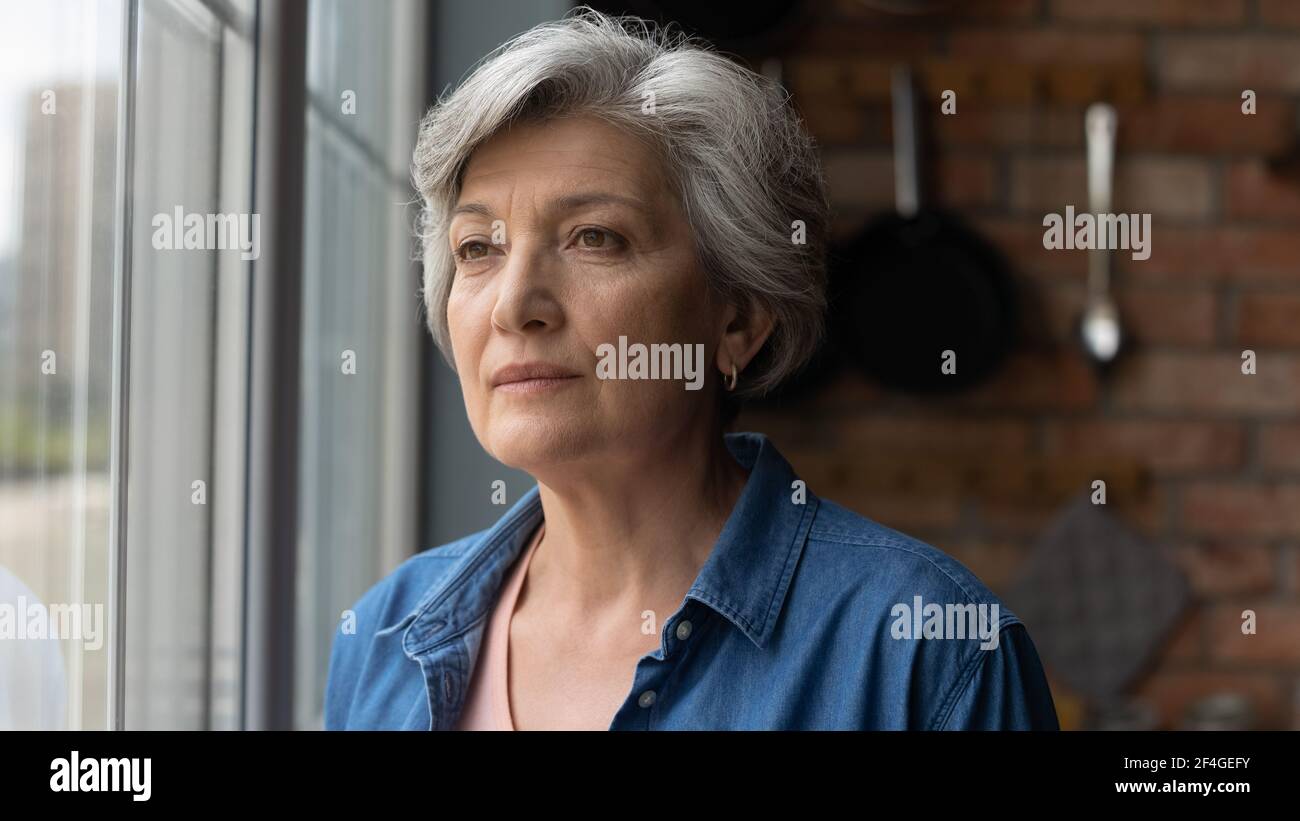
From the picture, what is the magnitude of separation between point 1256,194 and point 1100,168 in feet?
0.54

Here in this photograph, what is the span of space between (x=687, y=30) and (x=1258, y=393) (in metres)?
0.70

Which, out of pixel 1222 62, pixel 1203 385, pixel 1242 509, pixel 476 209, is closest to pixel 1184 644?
pixel 1242 509

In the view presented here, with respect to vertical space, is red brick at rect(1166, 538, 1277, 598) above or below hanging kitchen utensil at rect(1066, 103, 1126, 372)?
below

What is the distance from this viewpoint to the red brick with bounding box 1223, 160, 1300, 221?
3.79 feet

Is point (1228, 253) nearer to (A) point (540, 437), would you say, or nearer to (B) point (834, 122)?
(B) point (834, 122)

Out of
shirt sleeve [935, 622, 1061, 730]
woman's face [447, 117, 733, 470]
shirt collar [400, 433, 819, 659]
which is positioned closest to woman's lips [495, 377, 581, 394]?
woman's face [447, 117, 733, 470]

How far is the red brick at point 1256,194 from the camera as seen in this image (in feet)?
3.79

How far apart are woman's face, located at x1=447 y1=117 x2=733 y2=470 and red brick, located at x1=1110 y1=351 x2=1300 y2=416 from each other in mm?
743

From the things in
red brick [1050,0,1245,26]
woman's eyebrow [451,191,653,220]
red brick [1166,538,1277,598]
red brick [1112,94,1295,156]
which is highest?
red brick [1050,0,1245,26]

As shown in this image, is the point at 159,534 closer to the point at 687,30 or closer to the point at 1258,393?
the point at 687,30

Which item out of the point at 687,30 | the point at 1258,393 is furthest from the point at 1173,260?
the point at 687,30

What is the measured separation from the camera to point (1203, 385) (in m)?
1.16

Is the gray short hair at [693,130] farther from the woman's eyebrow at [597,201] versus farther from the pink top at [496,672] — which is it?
the pink top at [496,672]

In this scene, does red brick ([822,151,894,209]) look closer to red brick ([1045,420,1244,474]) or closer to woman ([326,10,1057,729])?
red brick ([1045,420,1244,474])
